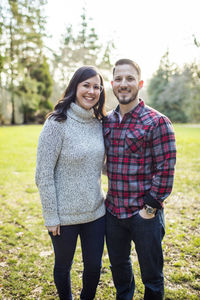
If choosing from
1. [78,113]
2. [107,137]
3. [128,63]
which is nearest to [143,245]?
[107,137]

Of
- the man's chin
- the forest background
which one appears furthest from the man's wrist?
the forest background

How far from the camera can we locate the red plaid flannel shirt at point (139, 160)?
2.01 metres

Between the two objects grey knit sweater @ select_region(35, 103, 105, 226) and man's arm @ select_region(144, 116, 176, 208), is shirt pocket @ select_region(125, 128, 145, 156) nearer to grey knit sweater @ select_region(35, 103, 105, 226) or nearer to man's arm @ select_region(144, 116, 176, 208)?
man's arm @ select_region(144, 116, 176, 208)

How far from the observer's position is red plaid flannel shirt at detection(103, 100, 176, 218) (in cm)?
201

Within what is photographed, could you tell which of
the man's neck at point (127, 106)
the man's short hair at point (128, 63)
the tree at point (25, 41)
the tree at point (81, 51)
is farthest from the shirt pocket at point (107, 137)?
the tree at point (81, 51)

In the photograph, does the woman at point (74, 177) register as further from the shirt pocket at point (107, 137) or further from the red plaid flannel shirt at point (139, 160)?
the red plaid flannel shirt at point (139, 160)

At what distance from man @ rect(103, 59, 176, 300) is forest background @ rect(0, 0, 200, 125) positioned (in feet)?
72.3

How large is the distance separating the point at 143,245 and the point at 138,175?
1.93 feet

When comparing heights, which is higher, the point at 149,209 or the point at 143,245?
the point at 149,209

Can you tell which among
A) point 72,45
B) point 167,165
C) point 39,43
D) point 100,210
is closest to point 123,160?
point 167,165

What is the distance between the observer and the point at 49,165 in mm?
2027

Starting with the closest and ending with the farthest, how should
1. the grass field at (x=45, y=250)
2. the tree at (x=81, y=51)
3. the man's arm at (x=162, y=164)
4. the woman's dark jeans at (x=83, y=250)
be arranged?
the man's arm at (x=162, y=164)
the woman's dark jeans at (x=83, y=250)
the grass field at (x=45, y=250)
the tree at (x=81, y=51)

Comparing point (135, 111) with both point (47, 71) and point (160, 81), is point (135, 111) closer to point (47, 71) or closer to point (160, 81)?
point (47, 71)

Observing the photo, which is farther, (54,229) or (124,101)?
(124,101)
